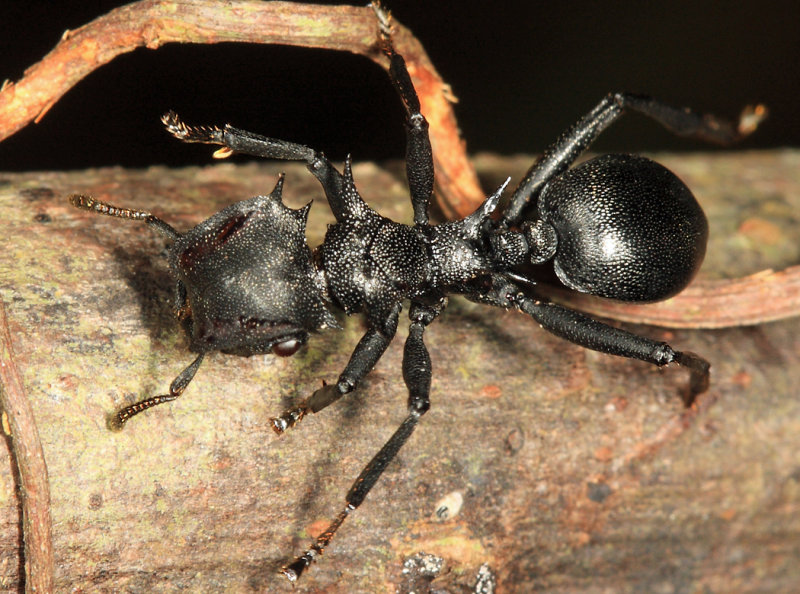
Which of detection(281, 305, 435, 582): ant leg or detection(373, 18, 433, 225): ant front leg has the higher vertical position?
detection(373, 18, 433, 225): ant front leg

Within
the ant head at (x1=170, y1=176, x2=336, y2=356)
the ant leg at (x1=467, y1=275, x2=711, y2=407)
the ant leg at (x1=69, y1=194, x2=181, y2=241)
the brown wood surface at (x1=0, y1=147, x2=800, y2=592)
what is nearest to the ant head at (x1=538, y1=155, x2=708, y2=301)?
the ant leg at (x1=467, y1=275, x2=711, y2=407)

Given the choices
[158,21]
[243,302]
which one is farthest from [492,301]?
[158,21]

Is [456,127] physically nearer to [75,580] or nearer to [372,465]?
[372,465]

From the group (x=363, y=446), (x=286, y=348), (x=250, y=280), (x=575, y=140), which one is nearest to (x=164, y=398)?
(x=286, y=348)

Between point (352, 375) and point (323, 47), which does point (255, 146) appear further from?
point (352, 375)

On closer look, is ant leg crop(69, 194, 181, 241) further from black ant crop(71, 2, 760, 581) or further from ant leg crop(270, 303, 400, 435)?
ant leg crop(270, 303, 400, 435)
